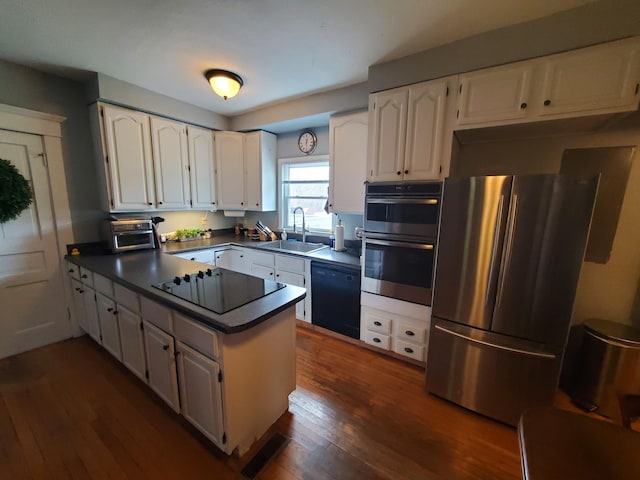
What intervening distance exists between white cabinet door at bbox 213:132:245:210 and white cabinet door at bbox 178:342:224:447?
242cm

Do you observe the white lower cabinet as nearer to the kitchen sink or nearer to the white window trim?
the kitchen sink

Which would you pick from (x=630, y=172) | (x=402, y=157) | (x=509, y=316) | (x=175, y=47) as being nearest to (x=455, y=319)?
(x=509, y=316)

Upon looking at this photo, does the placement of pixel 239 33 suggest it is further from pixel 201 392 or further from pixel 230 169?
pixel 201 392

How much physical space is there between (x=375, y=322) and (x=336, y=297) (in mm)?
469

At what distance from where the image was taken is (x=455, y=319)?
1838mm

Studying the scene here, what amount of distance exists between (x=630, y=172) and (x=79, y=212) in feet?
15.7

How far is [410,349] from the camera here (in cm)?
229

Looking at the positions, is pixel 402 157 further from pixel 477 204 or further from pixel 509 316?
pixel 509 316

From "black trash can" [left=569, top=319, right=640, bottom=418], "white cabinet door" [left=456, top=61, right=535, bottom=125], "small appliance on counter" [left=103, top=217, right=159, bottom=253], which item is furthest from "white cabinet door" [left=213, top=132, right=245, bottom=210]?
"black trash can" [left=569, top=319, right=640, bottom=418]

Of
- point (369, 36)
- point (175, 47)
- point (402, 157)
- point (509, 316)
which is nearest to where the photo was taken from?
point (509, 316)

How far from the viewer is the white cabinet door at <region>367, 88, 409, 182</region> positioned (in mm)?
2084

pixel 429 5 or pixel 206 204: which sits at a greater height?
pixel 429 5

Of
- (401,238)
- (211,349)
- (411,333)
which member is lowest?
(411,333)

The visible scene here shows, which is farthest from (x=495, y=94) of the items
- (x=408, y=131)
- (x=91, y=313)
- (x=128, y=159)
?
(x=91, y=313)
